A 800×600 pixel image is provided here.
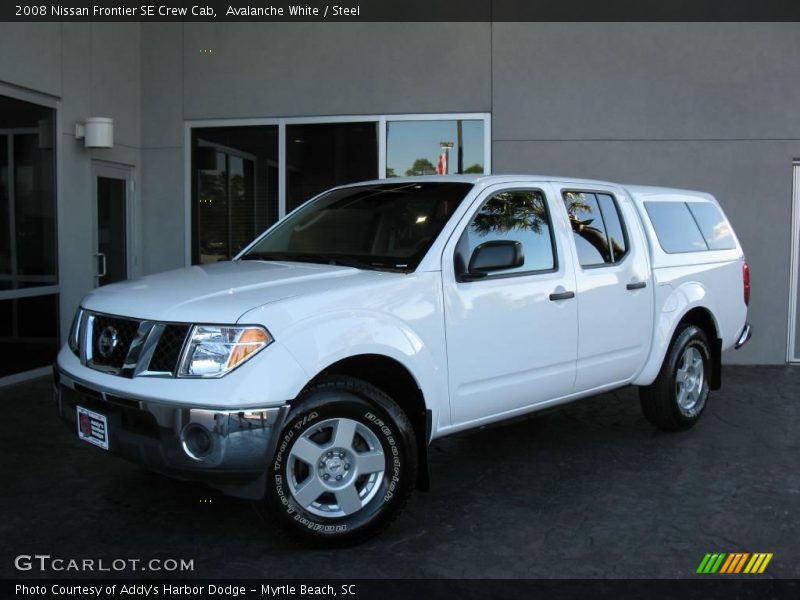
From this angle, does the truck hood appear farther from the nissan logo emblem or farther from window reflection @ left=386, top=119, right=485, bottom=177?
window reflection @ left=386, top=119, right=485, bottom=177

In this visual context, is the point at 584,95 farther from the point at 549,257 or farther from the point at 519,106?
the point at 549,257

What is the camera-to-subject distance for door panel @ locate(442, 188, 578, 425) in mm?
4148

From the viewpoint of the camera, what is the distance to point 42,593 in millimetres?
3316

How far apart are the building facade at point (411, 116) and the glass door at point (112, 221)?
2 centimetres

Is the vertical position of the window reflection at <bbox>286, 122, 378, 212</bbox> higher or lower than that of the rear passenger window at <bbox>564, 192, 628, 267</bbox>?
higher

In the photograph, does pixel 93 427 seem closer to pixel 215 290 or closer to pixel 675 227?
pixel 215 290

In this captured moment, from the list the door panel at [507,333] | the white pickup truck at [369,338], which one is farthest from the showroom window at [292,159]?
the door panel at [507,333]

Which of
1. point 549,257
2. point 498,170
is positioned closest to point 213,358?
point 549,257

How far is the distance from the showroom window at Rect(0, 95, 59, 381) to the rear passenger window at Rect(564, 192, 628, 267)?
5468mm

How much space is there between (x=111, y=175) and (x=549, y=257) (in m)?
6.39

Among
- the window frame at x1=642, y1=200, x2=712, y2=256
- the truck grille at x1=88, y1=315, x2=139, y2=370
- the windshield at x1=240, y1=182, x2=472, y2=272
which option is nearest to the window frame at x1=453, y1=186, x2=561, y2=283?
the windshield at x1=240, y1=182, x2=472, y2=272
